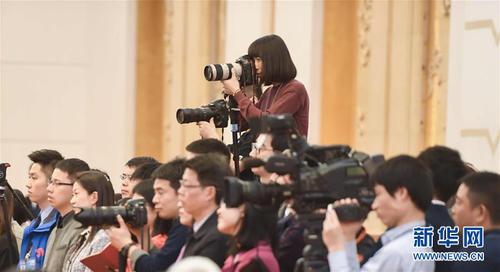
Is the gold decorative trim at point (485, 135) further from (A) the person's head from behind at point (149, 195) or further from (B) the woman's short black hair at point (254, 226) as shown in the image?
(B) the woman's short black hair at point (254, 226)

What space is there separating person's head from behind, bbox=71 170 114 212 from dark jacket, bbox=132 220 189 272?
3.40ft

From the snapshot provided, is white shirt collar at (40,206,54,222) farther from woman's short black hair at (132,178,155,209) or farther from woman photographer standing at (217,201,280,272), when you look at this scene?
Result: woman photographer standing at (217,201,280,272)

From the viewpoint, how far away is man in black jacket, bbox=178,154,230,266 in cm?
569

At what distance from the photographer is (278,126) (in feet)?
17.6

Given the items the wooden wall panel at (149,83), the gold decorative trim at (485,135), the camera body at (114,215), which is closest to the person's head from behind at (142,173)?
the camera body at (114,215)

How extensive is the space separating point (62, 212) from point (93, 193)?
0.48m

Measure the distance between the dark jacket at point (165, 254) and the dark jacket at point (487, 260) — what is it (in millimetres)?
1435

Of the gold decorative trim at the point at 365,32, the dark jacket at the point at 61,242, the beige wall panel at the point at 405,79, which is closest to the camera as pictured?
the dark jacket at the point at 61,242

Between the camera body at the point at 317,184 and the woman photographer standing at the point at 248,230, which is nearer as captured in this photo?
the camera body at the point at 317,184

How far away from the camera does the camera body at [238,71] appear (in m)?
6.71

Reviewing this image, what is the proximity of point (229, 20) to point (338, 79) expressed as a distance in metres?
1.36

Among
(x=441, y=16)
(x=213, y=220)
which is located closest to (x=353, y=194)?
(x=213, y=220)

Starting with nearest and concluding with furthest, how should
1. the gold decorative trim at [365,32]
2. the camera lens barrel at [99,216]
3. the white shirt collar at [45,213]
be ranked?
the camera lens barrel at [99,216], the white shirt collar at [45,213], the gold decorative trim at [365,32]

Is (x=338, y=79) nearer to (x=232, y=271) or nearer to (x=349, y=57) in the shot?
(x=349, y=57)
